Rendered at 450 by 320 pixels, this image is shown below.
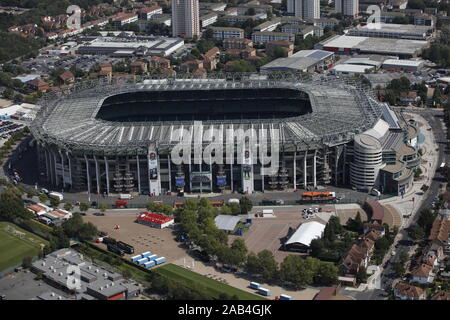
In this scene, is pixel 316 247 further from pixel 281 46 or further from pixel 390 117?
pixel 281 46

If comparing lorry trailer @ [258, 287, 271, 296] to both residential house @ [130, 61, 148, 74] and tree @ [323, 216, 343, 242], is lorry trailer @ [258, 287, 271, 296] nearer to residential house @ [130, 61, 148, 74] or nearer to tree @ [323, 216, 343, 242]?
tree @ [323, 216, 343, 242]

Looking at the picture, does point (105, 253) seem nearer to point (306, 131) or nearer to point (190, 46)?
point (306, 131)

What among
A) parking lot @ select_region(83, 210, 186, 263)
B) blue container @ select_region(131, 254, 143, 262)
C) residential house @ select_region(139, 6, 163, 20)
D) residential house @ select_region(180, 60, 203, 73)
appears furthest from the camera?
residential house @ select_region(139, 6, 163, 20)

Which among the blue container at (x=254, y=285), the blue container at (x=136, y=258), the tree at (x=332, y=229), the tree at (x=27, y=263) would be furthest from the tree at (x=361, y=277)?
the tree at (x=27, y=263)

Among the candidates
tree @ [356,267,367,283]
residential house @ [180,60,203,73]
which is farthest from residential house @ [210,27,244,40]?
tree @ [356,267,367,283]

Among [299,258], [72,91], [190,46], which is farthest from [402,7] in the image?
[299,258]

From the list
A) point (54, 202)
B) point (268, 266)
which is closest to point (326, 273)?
point (268, 266)

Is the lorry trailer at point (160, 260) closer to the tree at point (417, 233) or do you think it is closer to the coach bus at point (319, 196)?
the coach bus at point (319, 196)
